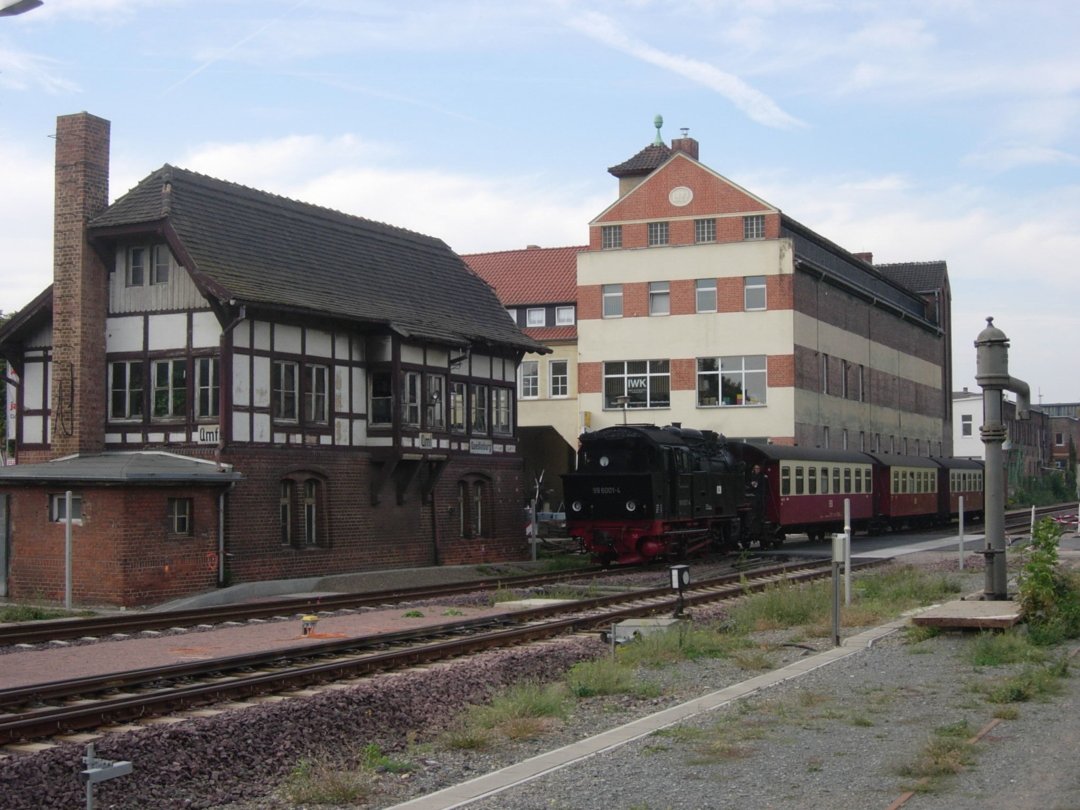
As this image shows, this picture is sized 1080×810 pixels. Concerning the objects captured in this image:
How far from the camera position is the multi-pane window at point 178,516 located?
22297mm

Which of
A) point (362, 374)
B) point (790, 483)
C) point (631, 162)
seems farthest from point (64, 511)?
point (631, 162)

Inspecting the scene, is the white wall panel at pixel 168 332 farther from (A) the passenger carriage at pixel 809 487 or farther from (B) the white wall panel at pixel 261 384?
(A) the passenger carriage at pixel 809 487

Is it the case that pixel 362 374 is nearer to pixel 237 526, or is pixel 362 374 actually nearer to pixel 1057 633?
pixel 237 526

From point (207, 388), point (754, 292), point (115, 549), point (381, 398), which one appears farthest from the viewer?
point (754, 292)

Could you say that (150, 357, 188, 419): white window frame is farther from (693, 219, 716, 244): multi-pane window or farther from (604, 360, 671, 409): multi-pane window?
(693, 219, 716, 244): multi-pane window

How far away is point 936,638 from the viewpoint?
14844 millimetres

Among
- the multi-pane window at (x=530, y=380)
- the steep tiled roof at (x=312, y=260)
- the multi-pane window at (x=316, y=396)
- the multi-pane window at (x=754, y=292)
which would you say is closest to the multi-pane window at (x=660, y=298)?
the multi-pane window at (x=754, y=292)

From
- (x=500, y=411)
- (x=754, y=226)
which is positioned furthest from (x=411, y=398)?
(x=754, y=226)

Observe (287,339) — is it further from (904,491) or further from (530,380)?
(530,380)

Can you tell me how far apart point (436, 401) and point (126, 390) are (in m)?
7.26

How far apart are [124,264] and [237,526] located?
579 cm

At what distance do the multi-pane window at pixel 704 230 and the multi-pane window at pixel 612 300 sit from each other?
3.46m

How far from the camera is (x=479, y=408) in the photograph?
31984 millimetres

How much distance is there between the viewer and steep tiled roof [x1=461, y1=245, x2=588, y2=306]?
53656 millimetres
